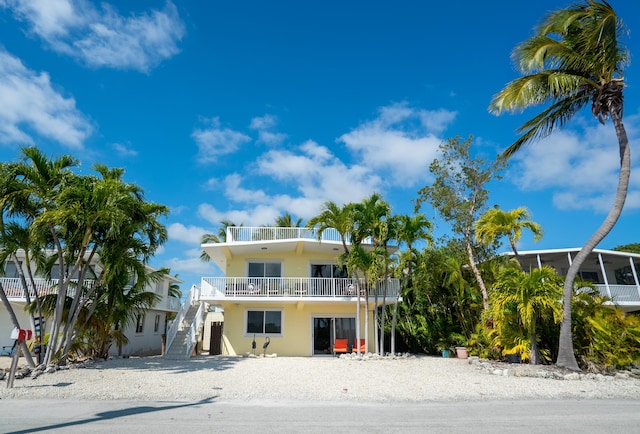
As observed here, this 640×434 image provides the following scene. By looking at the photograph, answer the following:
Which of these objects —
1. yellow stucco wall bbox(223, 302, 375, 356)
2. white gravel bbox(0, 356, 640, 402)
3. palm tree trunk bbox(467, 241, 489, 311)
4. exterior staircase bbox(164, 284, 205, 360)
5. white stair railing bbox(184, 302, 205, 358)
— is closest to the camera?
white gravel bbox(0, 356, 640, 402)

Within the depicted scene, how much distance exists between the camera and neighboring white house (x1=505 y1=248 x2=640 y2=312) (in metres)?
20.0

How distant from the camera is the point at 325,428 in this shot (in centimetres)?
575

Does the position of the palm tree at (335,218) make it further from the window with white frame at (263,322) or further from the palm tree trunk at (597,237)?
the palm tree trunk at (597,237)

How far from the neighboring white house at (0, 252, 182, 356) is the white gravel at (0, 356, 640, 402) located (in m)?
5.28

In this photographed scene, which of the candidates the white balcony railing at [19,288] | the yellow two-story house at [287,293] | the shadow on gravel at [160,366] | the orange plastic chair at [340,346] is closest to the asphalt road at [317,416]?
Answer: the shadow on gravel at [160,366]

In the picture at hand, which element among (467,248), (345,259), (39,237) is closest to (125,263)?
(39,237)

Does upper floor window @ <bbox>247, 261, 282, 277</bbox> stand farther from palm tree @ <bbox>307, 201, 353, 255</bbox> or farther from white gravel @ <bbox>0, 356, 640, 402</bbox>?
white gravel @ <bbox>0, 356, 640, 402</bbox>

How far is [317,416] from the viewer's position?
6527 millimetres

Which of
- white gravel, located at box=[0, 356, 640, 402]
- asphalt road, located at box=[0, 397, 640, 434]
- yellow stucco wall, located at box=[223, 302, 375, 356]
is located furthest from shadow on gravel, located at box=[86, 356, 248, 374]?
asphalt road, located at box=[0, 397, 640, 434]

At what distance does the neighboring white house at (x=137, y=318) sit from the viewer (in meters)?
19.0

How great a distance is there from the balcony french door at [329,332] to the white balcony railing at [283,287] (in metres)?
2.11

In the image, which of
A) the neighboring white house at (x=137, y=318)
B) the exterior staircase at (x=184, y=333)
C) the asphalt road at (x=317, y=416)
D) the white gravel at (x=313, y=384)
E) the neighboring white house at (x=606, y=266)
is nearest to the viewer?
the asphalt road at (x=317, y=416)

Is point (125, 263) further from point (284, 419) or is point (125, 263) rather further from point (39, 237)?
point (284, 419)

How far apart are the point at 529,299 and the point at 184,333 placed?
47.1ft
